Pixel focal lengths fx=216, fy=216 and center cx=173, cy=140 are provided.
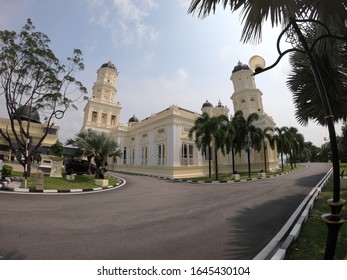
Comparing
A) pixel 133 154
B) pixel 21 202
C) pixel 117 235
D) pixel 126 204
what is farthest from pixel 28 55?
pixel 133 154

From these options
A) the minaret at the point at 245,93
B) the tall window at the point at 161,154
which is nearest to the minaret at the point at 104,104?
the tall window at the point at 161,154

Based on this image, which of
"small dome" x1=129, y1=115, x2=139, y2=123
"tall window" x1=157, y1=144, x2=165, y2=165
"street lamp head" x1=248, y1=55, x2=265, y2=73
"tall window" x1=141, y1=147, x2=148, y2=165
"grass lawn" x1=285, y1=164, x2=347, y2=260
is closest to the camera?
"street lamp head" x1=248, y1=55, x2=265, y2=73

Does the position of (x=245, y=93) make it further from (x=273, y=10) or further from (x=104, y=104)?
(x=273, y=10)

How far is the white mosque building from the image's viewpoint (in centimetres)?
2452

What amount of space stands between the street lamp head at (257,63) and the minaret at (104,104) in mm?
36907

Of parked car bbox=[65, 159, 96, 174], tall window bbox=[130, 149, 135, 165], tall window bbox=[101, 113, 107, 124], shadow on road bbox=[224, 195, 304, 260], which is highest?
tall window bbox=[101, 113, 107, 124]

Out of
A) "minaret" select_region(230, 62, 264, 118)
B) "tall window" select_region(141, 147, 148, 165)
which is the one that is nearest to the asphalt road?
"tall window" select_region(141, 147, 148, 165)

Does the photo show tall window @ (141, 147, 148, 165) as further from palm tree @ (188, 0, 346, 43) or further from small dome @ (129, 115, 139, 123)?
palm tree @ (188, 0, 346, 43)

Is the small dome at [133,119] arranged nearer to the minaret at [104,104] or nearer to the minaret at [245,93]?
the minaret at [104,104]

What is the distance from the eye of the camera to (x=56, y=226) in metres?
5.34

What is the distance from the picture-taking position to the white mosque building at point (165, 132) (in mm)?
24516

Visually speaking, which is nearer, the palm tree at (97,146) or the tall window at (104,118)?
the palm tree at (97,146)

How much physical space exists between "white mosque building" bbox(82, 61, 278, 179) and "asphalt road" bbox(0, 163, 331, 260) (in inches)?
601
